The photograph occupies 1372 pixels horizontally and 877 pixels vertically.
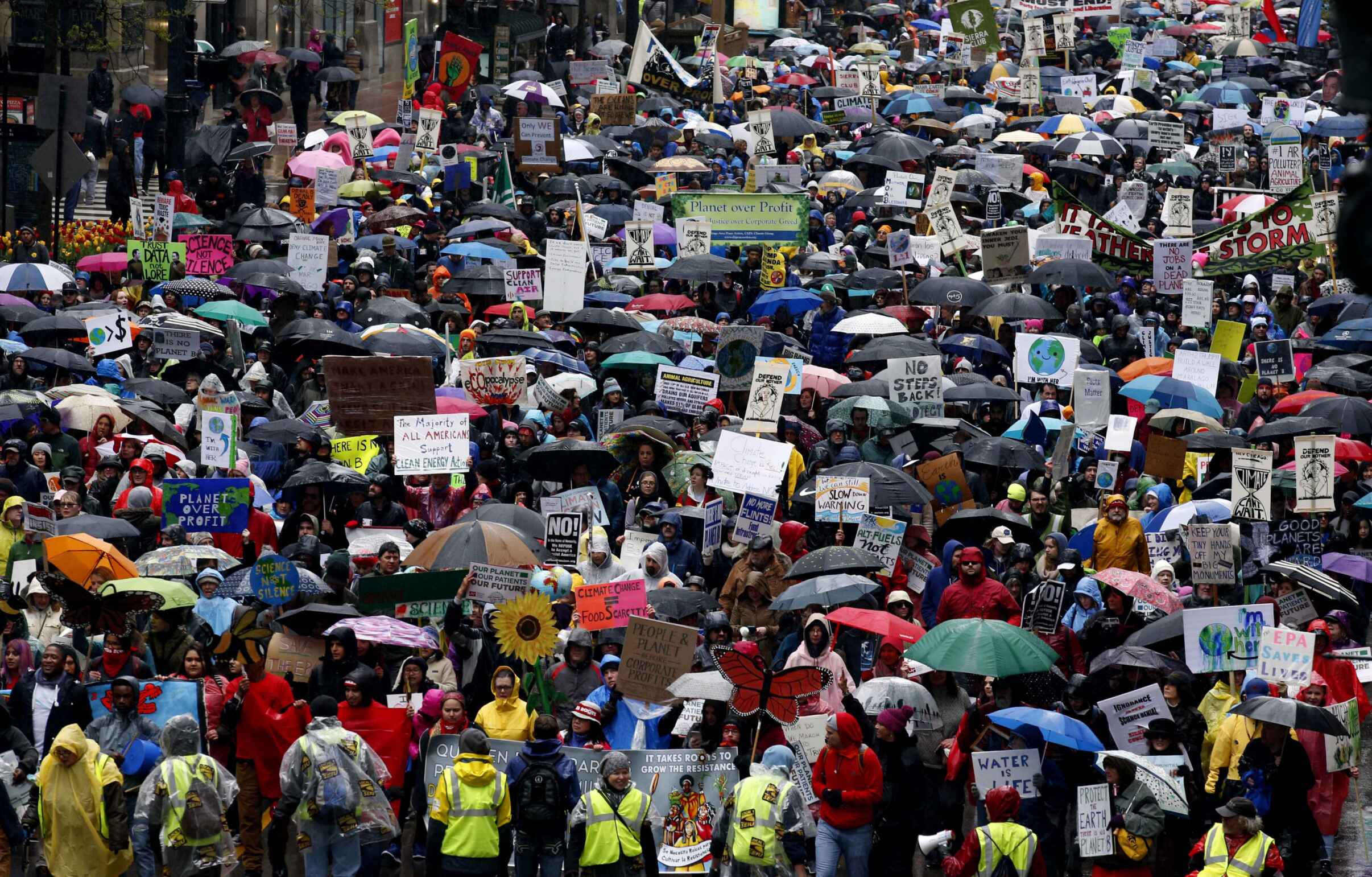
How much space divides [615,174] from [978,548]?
17.8 m

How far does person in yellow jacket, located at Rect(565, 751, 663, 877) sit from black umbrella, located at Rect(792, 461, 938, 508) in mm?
4715

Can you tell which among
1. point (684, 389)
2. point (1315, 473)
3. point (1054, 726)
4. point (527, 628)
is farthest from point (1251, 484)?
point (527, 628)

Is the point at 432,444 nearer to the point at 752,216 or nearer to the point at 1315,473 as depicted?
the point at 1315,473

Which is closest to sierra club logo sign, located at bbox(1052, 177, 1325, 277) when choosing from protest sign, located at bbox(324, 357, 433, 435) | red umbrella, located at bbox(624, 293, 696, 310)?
red umbrella, located at bbox(624, 293, 696, 310)

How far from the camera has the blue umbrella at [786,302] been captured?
71.8 ft

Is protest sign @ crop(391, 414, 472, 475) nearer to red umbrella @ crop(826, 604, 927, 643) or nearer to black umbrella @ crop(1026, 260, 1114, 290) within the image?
red umbrella @ crop(826, 604, 927, 643)

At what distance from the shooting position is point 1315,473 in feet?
50.9

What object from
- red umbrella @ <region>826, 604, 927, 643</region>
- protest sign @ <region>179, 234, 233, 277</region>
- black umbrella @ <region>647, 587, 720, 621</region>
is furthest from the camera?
protest sign @ <region>179, 234, 233, 277</region>

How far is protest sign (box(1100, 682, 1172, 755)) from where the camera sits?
11477 mm

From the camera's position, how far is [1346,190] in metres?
3.72

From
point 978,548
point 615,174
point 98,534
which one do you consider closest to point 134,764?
point 98,534

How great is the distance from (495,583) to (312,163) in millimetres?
16781

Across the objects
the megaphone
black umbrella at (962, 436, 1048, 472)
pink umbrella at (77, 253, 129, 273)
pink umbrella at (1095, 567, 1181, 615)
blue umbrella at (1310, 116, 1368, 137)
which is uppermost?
blue umbrella at (1310, 116, 1368, 137)

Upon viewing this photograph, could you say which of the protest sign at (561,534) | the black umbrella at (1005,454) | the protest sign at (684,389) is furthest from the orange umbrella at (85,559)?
the black umbrella at (1005,454)
